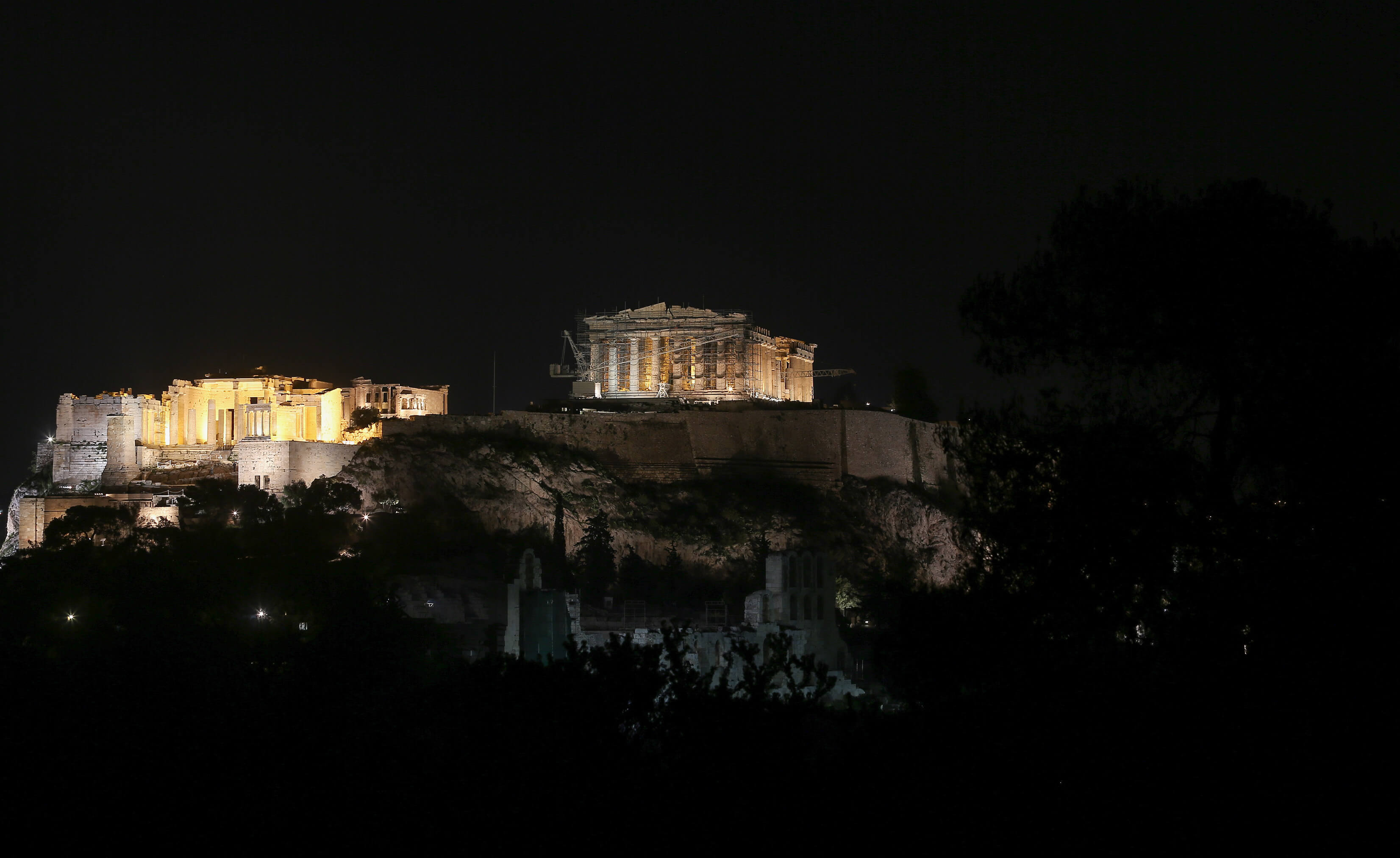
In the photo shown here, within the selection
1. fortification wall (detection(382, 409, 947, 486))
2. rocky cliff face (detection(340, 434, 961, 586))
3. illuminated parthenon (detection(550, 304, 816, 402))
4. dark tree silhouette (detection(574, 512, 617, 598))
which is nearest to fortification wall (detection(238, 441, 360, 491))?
rocky cliff face (detection(340, 434, 961, 586))

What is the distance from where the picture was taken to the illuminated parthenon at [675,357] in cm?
5181

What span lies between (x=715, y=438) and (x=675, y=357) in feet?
21.8

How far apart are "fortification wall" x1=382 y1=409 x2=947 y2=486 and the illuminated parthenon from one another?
4.04 metres

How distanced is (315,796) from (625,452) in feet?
116

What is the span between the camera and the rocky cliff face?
41594 millimetres

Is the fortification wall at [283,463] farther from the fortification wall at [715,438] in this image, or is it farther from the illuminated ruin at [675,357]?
the illuminated ruin at [675,357]

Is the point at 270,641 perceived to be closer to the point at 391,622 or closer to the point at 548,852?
the point at 391,622

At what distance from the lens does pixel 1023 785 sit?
30.8ft

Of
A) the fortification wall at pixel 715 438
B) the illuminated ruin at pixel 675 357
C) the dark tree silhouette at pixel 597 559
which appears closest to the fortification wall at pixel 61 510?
the fortification wall at pixel 715 438

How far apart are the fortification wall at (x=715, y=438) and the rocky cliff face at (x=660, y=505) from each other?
72 centimetres

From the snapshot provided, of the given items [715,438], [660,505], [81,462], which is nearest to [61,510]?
[81,462]

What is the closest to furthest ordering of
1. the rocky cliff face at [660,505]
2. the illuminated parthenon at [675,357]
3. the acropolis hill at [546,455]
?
the rocky cliff face at [660,505]
the acropolis hill at [546,455]
the illuminated parthenon at [675,357]

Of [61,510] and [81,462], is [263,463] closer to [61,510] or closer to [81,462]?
[61,510]

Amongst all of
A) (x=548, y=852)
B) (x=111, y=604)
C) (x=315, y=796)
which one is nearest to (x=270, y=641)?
(x=111, y=604)
